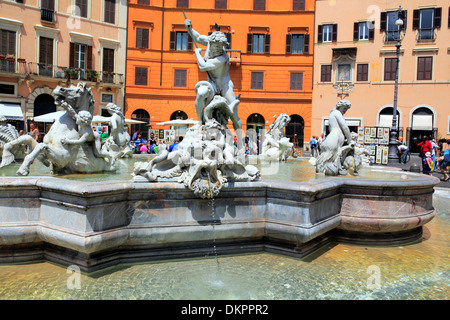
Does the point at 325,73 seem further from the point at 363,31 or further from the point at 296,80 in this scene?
the point at 363,31

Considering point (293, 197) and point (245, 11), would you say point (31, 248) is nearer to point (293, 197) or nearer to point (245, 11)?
point (293, 197)

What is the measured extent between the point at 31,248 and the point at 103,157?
1.69 m

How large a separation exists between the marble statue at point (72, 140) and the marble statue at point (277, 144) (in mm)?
5593

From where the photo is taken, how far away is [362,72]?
31219mm

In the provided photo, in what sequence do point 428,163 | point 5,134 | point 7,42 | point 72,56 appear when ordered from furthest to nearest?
point 72,56 < point 7,42 < point 428,163 < point 5,134

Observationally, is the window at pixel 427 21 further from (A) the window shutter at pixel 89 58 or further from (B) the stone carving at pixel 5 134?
(B) the stone carving at pixel 5 134

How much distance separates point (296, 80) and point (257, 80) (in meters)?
3.38

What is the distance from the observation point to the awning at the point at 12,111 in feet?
83.9

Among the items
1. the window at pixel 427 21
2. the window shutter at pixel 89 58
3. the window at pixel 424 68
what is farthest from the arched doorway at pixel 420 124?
the window shutter at pixel 89 58

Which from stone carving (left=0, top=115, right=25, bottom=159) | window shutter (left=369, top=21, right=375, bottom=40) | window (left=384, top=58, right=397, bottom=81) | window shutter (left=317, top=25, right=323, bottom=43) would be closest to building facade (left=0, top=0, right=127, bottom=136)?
window shutter (left=317, top=25, right=323, bottom=43)

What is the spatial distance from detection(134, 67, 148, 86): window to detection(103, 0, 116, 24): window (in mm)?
4281

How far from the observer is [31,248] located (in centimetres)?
393

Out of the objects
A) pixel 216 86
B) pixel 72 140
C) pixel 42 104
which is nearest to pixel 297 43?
pixel 42 104

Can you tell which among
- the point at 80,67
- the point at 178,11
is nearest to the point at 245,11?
the point at 178,11
